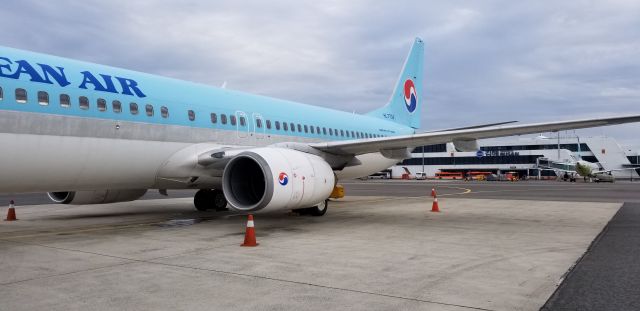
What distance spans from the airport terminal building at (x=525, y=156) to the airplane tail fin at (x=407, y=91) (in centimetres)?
6412

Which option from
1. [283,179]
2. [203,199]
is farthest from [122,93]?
[203,199]

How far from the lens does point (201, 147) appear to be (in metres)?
11.2

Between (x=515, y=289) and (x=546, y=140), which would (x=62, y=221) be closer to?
(x=515, y=289)

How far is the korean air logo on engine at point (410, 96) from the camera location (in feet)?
68.3

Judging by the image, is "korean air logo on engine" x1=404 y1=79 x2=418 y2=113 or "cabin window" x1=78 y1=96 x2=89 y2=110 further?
"korean air logo on engine" x1=404 y1=79 x2=418 y2=113

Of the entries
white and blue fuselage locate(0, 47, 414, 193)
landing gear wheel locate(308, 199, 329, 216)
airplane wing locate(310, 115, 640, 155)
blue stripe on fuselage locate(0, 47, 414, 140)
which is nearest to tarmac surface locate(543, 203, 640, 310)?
airplane wing locate(310, 115, 640, 155)

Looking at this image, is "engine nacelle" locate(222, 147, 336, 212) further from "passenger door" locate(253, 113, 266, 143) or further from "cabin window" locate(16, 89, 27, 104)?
"cabin window" locate(16, 89, 27, 104)

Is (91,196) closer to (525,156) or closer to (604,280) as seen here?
(604,280)

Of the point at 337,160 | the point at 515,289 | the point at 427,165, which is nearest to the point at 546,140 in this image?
the point at 427,165

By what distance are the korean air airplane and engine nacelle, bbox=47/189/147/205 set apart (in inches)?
1.1

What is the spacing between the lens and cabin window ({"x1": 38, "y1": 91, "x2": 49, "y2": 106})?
27.4 ft

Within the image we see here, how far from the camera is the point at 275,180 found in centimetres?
953

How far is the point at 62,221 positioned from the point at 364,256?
879cm

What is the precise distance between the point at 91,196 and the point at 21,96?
5.07 m
